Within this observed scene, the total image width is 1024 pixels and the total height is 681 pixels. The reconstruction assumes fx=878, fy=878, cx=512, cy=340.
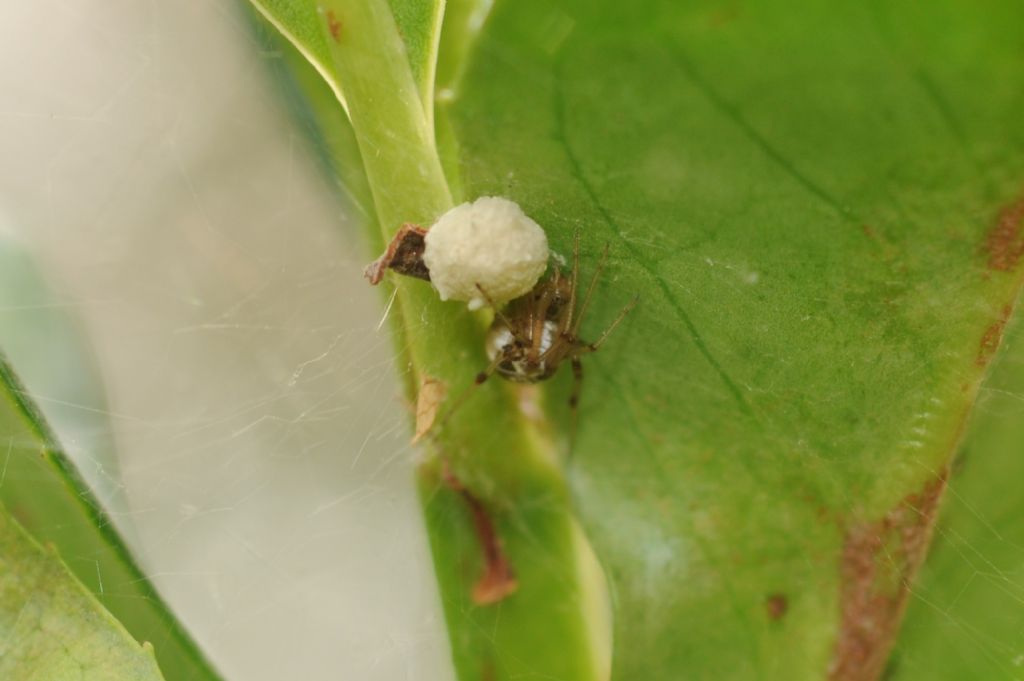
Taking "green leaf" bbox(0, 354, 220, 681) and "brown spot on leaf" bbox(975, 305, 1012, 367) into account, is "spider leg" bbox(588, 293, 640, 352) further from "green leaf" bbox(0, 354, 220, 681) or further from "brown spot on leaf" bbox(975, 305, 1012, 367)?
"green leaf" bbox(0, 354, 220, 681)

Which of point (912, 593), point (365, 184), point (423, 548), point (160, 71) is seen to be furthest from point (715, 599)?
point (160, 71)

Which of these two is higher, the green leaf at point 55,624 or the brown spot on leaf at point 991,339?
the brown spot on leaf at point 991,339

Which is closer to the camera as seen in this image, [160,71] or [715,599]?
[715,599]

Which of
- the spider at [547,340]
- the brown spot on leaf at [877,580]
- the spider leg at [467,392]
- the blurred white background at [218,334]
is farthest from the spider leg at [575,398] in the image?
the brown spot on leaf at [877,580]

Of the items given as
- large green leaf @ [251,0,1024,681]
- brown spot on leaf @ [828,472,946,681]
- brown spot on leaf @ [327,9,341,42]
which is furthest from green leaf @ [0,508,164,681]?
brown spot on leaf @ [828,472,946,681]

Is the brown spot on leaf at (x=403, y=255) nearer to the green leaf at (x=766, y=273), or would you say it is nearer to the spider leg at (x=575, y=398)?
the green leaf at (x=766, y=273)

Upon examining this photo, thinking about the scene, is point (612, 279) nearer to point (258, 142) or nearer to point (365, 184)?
point (365, 184)

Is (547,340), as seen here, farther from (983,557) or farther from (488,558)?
(983,557)

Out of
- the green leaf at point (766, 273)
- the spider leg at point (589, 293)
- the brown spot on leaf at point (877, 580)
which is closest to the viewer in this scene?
the green leaf at point (766, 273)
